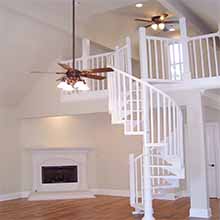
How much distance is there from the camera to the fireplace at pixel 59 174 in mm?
9750

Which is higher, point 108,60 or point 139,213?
point 108,60

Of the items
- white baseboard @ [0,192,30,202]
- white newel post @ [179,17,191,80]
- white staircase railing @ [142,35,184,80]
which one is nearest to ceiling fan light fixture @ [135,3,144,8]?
white staircase railing @ [142,35,184,80]

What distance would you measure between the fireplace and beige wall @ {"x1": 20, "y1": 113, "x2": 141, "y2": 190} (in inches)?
16.8

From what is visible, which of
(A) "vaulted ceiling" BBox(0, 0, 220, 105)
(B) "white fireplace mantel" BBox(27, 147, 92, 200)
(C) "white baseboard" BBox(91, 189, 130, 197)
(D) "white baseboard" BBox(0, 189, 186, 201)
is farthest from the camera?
(B) "white fireplace mantel" BBox(27, 147, 92, 200)

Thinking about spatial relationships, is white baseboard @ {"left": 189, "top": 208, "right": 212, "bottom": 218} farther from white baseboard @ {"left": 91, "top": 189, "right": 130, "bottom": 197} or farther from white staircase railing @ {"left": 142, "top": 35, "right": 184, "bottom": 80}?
white baseboard @ {"left": 91, "top": 189, "right": 130, "bottom": 197}

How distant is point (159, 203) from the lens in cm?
821

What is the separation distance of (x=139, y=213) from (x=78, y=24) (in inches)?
183

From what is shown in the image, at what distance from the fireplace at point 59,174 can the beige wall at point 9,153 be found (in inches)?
28.9

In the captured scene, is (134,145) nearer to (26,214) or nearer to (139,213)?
(139,213)

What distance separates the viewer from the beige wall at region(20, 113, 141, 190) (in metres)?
9.71

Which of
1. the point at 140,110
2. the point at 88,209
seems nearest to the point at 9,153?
the point at 88,209

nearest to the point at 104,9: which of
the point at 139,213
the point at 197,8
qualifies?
the point at 197,8

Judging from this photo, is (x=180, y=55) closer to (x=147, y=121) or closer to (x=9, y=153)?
(x=147, y=121)

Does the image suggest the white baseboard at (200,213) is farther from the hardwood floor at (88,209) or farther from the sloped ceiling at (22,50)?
the sloped ceiling at (22,50)
